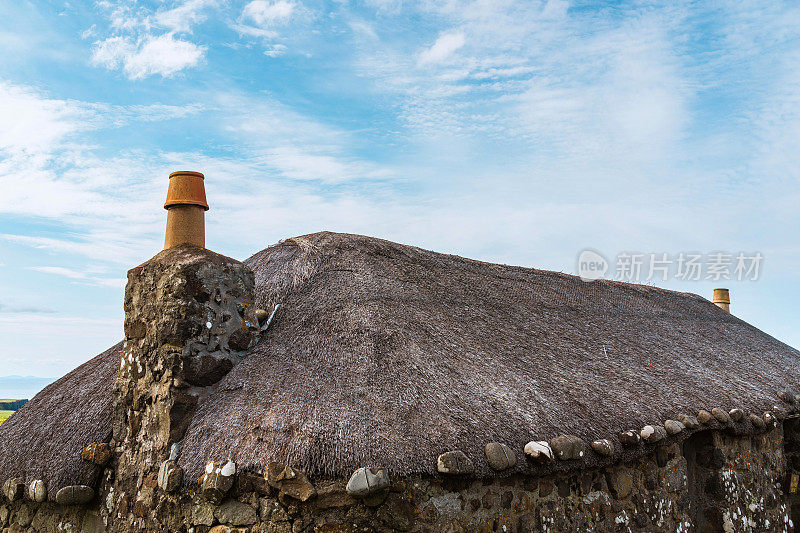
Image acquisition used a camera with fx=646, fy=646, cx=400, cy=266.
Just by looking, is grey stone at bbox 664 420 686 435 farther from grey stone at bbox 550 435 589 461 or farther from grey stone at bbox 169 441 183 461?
grey stone at bbox 169 441 183 461

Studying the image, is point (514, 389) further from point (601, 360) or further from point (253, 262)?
point (253, 262)

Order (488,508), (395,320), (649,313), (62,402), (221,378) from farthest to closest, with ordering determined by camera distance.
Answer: (649,313), (62,402), (395,320), (221,378), (488,508)

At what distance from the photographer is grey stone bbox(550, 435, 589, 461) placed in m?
5.97

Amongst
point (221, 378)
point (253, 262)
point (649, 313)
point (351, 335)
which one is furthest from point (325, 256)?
point (649, 313)

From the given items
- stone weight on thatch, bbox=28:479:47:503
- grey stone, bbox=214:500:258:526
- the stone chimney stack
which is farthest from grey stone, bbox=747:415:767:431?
stone weight on thatch, bbox=28:479:47:503

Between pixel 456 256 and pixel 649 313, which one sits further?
pixel 649 313

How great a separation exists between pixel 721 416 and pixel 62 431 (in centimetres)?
791

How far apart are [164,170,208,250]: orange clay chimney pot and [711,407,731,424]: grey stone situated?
262 inches

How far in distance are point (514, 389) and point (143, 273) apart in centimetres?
411

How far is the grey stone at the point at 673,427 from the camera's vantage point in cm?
737

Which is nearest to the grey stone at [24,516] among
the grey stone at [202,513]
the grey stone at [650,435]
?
the grey stone at [202,513]

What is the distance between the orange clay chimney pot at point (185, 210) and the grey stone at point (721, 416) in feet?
21.8

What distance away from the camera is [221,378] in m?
6.44

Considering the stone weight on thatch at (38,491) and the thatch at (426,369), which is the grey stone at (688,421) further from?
the stone weight on thatch at (38,491)
